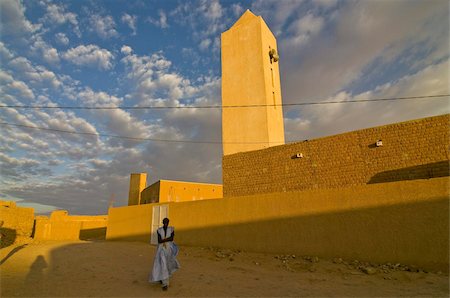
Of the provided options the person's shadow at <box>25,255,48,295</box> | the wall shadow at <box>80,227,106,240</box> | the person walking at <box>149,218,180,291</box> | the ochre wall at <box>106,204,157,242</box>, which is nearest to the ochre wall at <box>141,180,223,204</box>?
the wall shadow at <box>80,227,106,240</box>

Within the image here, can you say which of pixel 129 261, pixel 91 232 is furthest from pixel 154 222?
pixel 91 232

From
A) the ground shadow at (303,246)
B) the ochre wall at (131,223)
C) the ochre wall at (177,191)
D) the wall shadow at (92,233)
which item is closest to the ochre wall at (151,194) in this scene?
the ochre wall at (177,191)

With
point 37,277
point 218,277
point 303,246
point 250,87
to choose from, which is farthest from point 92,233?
point 303,246

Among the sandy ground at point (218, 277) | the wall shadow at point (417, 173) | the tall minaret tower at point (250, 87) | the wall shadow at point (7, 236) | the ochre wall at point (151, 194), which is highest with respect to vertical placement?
the tall minaret tower at point (250, 87)

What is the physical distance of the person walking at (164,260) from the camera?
6172 millimetres

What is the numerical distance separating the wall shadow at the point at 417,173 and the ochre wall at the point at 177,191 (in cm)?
1850

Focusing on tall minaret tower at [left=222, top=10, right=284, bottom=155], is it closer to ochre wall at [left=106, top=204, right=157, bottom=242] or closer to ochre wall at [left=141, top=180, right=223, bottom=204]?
ochre wall at [left=106, top=204, right=157, bottom=242]

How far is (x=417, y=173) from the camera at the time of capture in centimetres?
986

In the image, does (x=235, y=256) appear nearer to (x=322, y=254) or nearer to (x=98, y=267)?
(x=322, y=254)

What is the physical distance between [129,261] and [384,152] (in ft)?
30.9

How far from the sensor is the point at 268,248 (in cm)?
953

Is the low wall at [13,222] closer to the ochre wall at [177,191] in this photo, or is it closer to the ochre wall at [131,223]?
the ochre wall at [131,223]

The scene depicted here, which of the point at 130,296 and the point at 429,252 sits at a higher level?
the point at 429,252

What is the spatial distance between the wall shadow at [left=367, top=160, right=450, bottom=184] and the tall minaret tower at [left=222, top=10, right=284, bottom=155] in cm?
836
